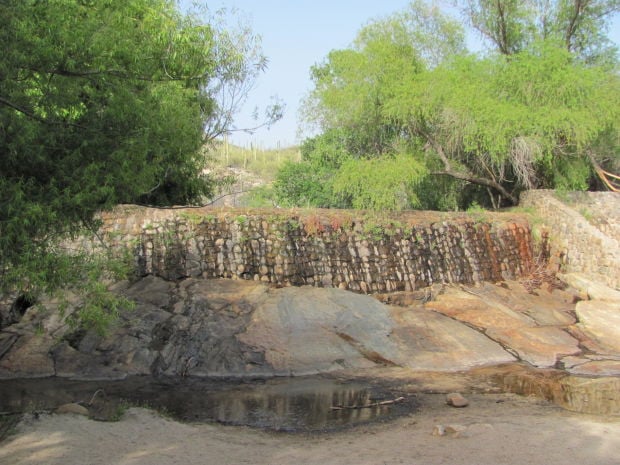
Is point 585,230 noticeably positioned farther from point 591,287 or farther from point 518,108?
point 518,108

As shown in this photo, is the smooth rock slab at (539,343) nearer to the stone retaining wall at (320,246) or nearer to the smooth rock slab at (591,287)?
the stone retaining wall at (320,246)

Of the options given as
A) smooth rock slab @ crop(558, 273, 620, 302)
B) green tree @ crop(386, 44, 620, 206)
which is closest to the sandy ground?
smooth rock slab @ crop(558, 273, 620, 302)

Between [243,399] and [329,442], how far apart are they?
8.77 ft

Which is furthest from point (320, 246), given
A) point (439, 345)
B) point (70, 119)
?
point (70, 119)

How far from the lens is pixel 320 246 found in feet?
52.7

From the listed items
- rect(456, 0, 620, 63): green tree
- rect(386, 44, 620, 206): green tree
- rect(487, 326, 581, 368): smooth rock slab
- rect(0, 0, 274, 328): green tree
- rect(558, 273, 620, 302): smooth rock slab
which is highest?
rect(456, 0, 620, 63): green tree

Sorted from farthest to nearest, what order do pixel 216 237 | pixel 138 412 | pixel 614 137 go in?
pixel 614 137
pixel 216 237
pixel 138 412

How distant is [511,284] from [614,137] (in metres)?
7.01

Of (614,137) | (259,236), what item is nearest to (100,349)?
(259,236)

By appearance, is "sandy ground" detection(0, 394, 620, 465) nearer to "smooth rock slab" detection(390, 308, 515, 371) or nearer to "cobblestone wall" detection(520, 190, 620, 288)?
"smooth rock slab" detection(390, 308, 515, 371)

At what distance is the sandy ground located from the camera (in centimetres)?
721

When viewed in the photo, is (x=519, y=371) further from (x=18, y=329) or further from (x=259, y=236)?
(x=18, y=329)

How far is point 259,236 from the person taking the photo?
50.7 feet

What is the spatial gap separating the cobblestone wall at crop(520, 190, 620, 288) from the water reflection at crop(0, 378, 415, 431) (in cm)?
1096
